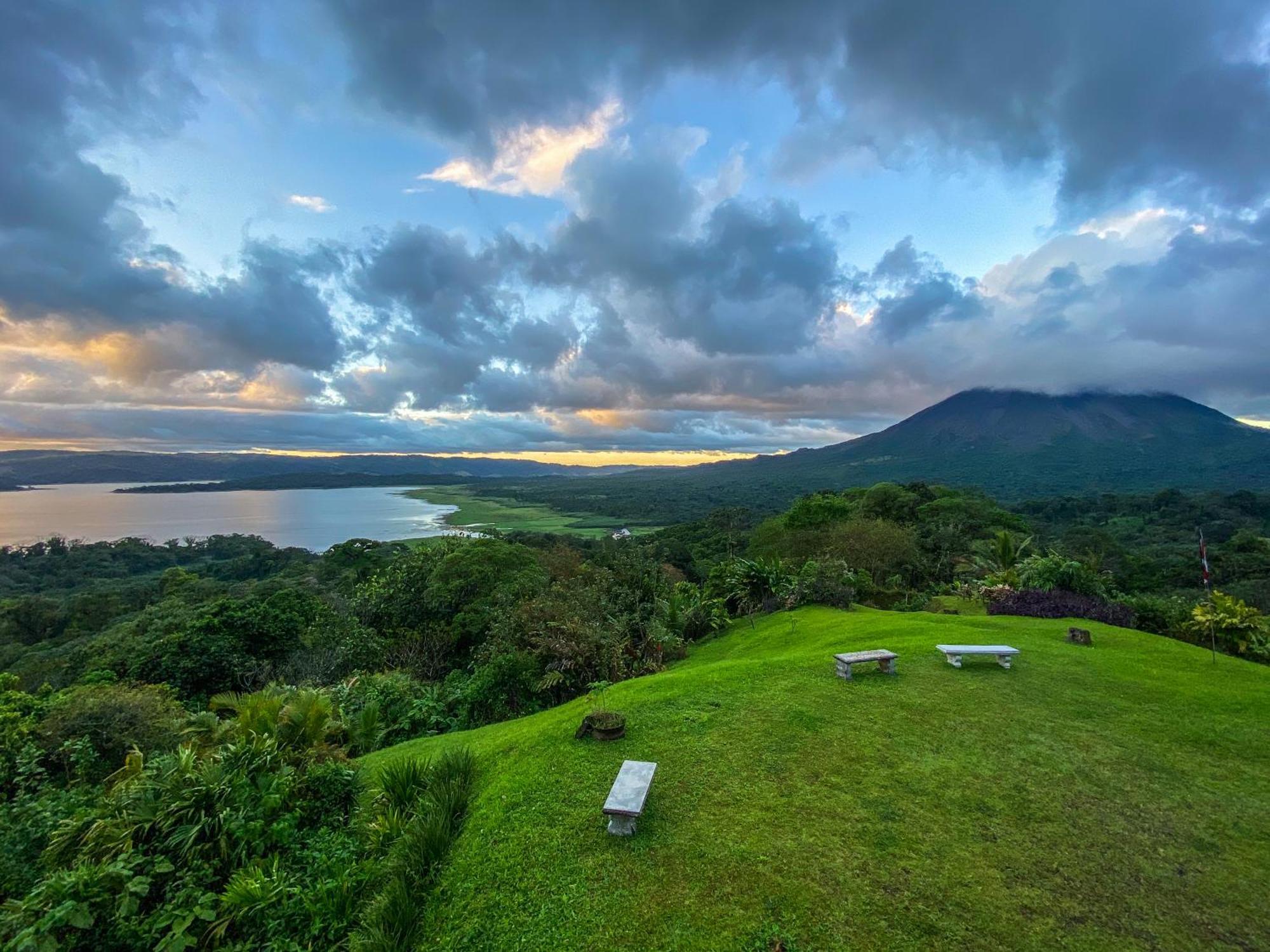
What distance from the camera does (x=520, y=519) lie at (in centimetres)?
9106

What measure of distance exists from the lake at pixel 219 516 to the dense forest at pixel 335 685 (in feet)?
156

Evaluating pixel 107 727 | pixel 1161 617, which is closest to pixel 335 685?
pixel 107 727

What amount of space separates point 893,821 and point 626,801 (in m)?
2.03

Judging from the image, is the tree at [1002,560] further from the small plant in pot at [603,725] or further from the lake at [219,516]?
the lake at [219,516]

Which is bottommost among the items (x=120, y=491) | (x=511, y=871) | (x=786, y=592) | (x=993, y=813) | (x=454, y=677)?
(x=120, y=491)

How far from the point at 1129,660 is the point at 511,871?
27.3ft

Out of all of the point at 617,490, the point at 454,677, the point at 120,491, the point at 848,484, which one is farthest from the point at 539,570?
the point at 120,491

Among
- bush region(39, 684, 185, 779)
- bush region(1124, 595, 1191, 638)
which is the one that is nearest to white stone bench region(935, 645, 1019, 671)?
bush region(1124, 595, 1191, 638)

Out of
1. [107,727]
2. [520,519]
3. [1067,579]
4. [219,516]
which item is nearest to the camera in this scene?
[107,727]

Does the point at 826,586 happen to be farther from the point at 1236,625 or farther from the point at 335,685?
the point at 335,685

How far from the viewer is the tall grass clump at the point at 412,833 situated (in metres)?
3.70

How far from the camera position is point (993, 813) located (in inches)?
171

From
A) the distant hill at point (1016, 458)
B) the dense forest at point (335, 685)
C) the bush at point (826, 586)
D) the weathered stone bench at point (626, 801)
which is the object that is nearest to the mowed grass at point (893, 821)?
the weathered stone bench at point (626, 801)

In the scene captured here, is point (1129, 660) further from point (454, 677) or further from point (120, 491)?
point (120, 491)
